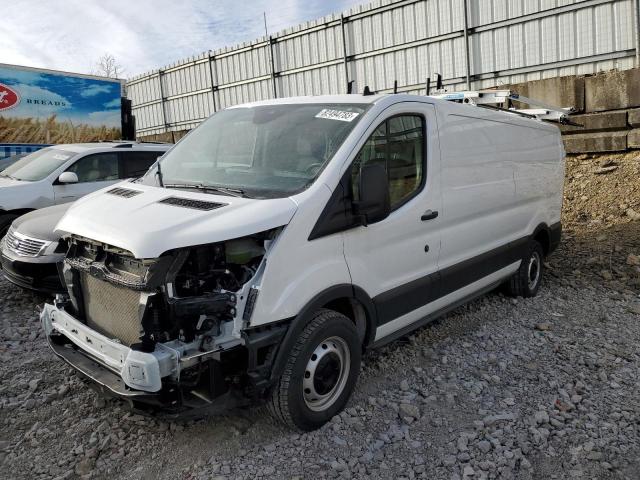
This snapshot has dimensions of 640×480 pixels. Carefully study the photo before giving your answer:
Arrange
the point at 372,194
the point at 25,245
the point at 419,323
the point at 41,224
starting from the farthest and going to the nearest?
the point at 41,224 → the point at 25,245 → the point at 419,323 → the point at 372,194

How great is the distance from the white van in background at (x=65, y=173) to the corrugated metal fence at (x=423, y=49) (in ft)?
23.1

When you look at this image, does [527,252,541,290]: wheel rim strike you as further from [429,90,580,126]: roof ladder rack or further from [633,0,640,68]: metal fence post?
[633,0,640,68]: metal fence post

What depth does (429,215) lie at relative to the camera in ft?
13.3

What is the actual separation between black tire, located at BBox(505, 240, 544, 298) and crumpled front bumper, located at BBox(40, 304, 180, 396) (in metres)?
4.32

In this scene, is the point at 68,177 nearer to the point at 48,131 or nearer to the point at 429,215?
the point at 429,215

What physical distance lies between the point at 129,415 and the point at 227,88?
1553 cm

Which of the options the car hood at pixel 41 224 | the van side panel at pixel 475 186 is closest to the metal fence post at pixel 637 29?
the van side panel at pixel 475 186

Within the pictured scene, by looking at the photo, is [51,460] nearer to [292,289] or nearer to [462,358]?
[292,289]

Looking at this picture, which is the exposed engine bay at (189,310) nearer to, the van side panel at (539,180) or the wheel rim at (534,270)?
the van side panel at (539,180)

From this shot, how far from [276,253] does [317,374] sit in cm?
A: 86

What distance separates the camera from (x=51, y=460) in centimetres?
311

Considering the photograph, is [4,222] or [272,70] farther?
[272,70]

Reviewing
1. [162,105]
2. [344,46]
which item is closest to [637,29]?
[344,46]

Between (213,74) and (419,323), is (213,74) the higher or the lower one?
the higher one
